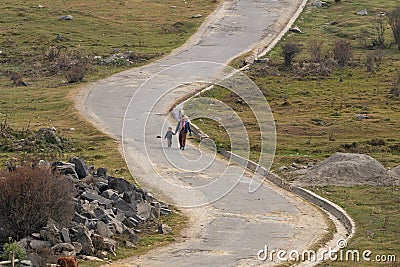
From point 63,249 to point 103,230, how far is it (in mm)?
1976

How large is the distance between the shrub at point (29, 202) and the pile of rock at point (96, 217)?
1.24 feet

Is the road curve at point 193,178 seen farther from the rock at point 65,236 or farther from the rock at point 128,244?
the rock at point 65,236

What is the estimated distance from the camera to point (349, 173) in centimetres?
2955

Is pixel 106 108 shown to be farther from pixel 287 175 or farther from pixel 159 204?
pixel 159 204

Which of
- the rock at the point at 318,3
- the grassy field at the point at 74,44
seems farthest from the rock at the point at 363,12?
the grassy field at the point at 74,44

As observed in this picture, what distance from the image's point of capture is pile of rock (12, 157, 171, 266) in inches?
771

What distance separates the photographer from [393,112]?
43.8m

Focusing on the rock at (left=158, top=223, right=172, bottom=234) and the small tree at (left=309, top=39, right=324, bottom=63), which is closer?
the rock at (left=158, top=223, right=172, bottom=234)

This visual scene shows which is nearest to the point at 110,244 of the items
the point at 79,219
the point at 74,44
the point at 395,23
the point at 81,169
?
the point at 79,219

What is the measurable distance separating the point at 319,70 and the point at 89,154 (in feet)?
76.6

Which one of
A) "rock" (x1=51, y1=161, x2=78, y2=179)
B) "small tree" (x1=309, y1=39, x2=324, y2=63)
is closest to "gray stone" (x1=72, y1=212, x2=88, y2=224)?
"rock" (x1=51, y1=161, x2=78, y2=179)

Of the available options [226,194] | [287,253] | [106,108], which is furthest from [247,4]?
[287,253]

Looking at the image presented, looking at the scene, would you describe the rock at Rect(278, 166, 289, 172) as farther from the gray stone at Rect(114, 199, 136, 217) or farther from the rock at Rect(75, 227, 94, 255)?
the rock at Rect(75, 227, 94, 255)

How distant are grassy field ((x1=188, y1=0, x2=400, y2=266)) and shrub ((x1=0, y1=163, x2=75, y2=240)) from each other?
19.0 feet
